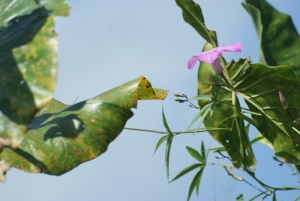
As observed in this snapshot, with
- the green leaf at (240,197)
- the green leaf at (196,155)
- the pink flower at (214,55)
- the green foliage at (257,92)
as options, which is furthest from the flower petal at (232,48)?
the green leaf at (240,197)

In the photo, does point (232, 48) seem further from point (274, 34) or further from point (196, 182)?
point (196, 182)

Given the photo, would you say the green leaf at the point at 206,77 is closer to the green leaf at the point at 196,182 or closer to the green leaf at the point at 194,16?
the green leaf at the point at 194,16

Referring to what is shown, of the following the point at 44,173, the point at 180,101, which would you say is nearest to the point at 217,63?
the point at 180,101

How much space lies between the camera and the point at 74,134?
3.35 feet

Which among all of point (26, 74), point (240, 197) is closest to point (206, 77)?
point (240, 197)

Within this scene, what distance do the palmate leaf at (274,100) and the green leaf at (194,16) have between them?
0.36 feet

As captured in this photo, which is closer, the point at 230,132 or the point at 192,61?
the point at 192,61

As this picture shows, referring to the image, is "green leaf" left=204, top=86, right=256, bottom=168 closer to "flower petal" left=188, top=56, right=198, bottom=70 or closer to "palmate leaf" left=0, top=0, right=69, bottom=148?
"flower petal" left=188, top=56, right=198, bottom=70

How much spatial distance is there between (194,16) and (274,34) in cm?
26

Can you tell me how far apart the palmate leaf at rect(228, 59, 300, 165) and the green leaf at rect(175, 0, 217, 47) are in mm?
110

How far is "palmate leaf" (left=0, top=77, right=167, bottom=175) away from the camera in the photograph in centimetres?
98

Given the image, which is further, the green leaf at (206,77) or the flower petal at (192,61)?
the green leaf at (206,77)

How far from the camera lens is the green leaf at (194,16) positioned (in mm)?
1375

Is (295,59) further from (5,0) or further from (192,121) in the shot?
(5,0)
